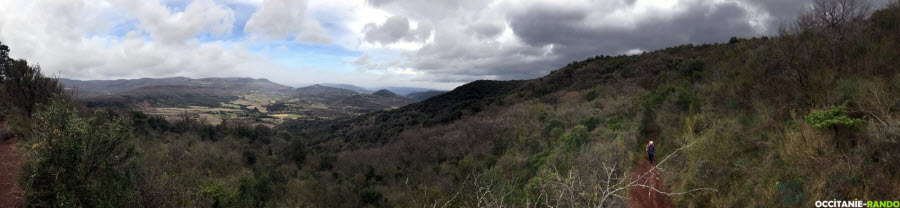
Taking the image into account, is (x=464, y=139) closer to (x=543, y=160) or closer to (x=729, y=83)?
(x=543, y=160)

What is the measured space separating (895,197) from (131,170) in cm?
1748

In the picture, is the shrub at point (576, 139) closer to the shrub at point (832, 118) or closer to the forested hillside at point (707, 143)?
the forested hillside at point (707, 143)

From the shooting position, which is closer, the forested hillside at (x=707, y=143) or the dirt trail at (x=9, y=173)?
the forested hillside at (x=707, y=143)

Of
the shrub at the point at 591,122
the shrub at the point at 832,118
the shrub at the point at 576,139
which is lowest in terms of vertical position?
the shrub at the point at 576,139

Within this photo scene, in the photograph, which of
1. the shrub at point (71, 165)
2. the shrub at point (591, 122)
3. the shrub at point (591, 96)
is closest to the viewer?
the shrub at point (71, 165)

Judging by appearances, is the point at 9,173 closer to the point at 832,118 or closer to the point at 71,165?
the point at 71,165

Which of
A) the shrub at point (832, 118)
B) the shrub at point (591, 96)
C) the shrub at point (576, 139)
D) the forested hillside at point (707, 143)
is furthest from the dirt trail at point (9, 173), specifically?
the shrub at point (591, 96)

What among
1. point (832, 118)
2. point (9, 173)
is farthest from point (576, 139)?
point (9, 173)

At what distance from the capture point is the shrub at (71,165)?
8.53 m

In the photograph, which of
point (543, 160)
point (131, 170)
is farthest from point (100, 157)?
point (543, 160)

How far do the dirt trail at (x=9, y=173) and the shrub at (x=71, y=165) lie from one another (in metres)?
0.57

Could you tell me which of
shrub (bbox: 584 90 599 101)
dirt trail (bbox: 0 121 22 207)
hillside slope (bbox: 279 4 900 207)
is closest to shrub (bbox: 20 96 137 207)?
dirt trail (bbox: 0 121 22 207)

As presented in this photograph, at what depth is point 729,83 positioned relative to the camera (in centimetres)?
1100

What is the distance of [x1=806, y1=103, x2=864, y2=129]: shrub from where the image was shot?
574cm
